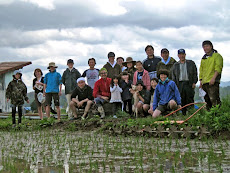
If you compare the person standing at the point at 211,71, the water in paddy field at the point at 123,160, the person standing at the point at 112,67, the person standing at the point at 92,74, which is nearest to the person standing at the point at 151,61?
the person standing at the point at 112,67

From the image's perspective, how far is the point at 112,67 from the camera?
15195 millimetres

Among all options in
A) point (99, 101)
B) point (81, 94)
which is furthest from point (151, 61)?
point (81, 94)

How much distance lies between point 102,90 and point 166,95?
3.85m

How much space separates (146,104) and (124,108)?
1.72 meters

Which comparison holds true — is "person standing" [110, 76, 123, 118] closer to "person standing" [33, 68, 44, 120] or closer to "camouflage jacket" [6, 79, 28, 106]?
"person standing" [33, 68, 44, 120]

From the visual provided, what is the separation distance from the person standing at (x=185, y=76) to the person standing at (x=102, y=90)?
10.4 feet

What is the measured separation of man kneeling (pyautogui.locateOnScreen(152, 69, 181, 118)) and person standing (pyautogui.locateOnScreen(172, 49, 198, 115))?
34.1 inches

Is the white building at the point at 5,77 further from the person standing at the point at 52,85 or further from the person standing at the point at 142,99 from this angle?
the person standing at the point at 142,99

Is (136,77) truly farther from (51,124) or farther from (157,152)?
(157,152)

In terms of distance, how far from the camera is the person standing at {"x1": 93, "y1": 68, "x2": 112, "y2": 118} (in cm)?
1453

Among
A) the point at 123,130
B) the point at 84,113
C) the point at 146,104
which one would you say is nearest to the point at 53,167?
the point at 123,130

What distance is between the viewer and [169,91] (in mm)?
11328

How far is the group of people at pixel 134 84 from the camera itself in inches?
428

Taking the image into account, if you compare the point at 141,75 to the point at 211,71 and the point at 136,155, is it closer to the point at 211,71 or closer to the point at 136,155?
the point at 211,71
